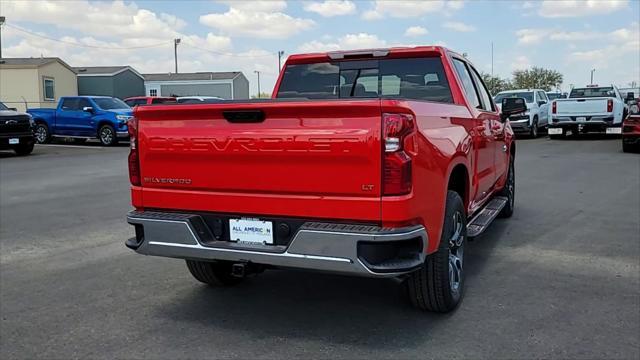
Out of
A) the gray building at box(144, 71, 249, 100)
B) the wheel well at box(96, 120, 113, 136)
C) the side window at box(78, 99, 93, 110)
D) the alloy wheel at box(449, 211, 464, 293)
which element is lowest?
the alloy wheel at box(449, 211, 464, 293)

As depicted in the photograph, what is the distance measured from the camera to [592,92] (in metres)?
22.9

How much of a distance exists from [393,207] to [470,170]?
5.20ft

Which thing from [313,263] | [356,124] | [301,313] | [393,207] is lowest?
[301,313]

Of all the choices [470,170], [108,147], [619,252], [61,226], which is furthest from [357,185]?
[108,147]

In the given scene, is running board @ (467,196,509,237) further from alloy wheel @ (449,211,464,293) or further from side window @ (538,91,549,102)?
side window @ (538,91,549,102)

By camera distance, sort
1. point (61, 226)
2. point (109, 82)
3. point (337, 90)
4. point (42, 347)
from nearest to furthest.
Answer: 1. point (42, 347)
2. point (337, 90)
3. point (61, 226)
4. point (109, 82)

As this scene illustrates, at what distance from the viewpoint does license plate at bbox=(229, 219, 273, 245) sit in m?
3.73

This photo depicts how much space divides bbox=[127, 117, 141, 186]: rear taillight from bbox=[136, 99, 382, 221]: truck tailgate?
0.04 metres

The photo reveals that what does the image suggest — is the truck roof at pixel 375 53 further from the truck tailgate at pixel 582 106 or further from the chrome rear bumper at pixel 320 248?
the truck tailgate at pixel 582 106

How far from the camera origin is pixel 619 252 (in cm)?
592


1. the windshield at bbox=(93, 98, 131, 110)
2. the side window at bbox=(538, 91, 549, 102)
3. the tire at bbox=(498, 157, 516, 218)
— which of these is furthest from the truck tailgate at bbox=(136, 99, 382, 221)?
the side window at bbox=(538, 91, 549, 102)

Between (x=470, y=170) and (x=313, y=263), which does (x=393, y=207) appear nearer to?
(x=313, y=263)

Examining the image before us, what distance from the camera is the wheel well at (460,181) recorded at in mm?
4530

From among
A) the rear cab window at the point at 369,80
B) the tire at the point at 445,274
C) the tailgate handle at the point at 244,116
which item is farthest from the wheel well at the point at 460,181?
the tailgate handle at the point at 244,116
